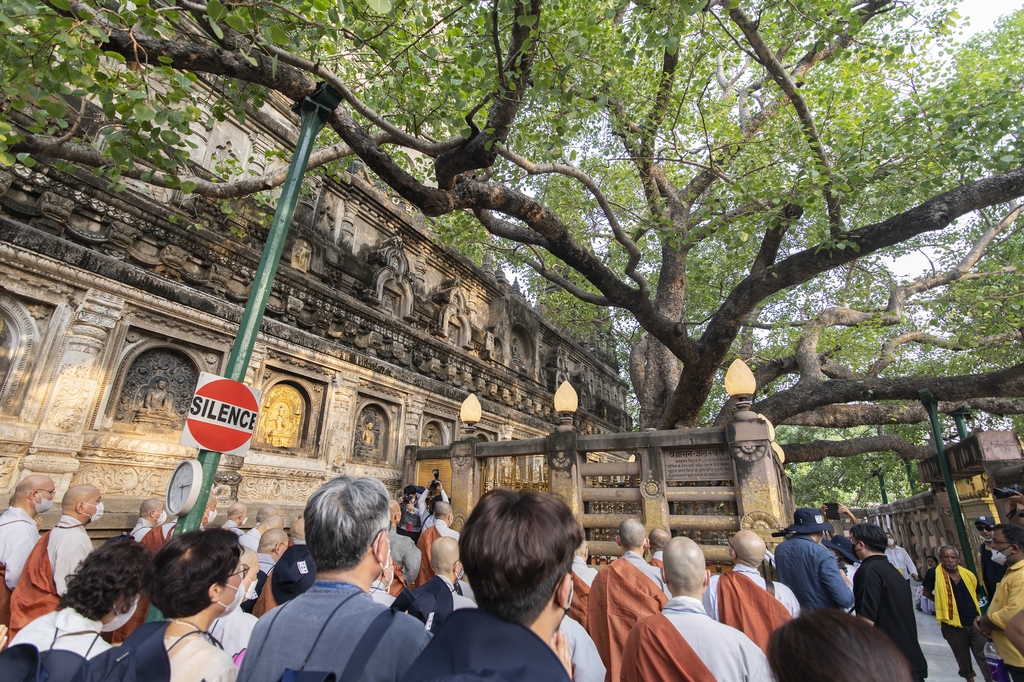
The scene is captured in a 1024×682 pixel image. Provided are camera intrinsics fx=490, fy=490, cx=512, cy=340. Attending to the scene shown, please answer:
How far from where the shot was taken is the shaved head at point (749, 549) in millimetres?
3270

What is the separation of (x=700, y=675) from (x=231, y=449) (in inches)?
131

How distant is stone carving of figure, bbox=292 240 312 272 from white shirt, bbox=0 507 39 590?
6.36 m

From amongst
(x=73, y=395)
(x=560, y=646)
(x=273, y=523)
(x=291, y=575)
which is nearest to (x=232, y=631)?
(x=291, y=575)

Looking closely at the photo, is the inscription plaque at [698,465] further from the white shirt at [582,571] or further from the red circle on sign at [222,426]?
the red circle on sign at [222,426]

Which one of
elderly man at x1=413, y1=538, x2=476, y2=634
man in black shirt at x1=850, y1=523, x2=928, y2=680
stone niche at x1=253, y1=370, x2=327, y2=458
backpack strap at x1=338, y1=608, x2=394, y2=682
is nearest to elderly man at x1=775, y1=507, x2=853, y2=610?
man in black shirt at x1=850, y1=523, x2=928, y2=680

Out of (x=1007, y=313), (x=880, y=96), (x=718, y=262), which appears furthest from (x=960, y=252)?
(x=880, y=96)

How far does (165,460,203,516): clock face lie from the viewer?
3225 millimetres

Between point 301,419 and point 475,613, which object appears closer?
point 475,613

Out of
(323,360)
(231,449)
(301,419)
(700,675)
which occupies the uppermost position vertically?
(323,360)

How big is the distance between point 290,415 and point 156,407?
212cm

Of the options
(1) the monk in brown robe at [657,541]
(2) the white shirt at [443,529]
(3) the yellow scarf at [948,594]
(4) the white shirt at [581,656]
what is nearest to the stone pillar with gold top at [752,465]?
(3) the yellow scarf at [948,594]

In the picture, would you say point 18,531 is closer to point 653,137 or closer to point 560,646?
point 560,646

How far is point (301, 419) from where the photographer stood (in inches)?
352

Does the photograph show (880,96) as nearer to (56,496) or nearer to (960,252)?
(960,252)
